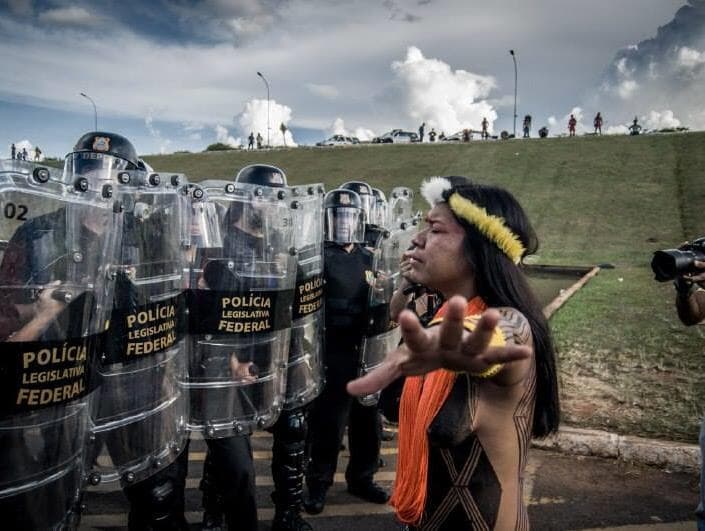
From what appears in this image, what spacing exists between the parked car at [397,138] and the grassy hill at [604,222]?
23.5ft

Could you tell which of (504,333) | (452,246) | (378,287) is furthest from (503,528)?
(378,287)

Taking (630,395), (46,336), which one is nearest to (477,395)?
(46,336)

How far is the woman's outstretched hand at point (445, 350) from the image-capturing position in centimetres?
127

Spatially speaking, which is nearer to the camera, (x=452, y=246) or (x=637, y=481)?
(x=452, y=246)

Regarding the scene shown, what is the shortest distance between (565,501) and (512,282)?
2.84 m

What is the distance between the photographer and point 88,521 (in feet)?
12.7

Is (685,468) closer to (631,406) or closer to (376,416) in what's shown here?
(631,406)

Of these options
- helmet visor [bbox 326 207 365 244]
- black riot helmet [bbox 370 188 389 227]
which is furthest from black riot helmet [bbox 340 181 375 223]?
helmet visor [bbox 326 207 365 244]

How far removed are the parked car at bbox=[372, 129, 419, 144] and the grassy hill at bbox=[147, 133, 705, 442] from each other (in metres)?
7.16

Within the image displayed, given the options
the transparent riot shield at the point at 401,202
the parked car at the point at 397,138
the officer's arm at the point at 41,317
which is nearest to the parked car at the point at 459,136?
the parked car at the point at 397,138

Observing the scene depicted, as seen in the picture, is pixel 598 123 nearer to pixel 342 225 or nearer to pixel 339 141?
pixel 339 141

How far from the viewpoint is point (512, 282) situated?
1944 mm

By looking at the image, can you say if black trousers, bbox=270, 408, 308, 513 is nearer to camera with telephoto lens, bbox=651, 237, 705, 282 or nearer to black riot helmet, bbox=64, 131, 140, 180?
black riot helmet, bbox=64, 131, 140, 180

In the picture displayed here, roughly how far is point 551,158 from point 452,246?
3271cm
